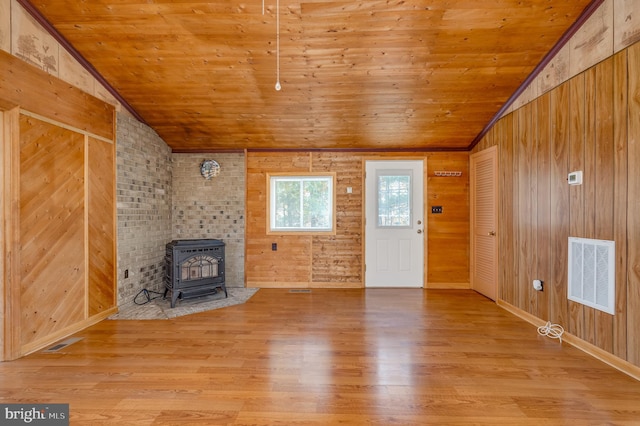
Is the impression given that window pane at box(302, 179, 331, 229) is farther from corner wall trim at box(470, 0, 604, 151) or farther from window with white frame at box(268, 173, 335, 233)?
corner wall trim at box(470, 0, 604, 151)

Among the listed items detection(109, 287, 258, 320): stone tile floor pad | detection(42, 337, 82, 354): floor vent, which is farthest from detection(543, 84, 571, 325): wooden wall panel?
detection(42, 337, 82, 354): floor vent

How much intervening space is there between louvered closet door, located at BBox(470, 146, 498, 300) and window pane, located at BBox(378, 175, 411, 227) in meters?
1.01

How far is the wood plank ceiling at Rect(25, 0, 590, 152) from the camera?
8.92 ft

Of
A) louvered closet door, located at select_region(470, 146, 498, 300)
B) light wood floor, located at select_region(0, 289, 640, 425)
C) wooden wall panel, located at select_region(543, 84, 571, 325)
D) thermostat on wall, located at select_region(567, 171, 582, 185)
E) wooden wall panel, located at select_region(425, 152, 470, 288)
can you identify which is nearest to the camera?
light wood floor, located at select_region(0, 289, 640, 425)

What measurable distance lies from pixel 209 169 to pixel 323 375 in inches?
149

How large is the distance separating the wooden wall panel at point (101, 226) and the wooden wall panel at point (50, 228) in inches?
4.3

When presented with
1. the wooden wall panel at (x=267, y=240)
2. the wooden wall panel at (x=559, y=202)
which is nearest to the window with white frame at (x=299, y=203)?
the wooden wall panel at (x=267, y=240)

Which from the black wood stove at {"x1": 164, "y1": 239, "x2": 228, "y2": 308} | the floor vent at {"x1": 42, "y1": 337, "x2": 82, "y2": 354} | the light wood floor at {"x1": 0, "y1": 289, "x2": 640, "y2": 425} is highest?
the black wood stove at {"x1": 164, "y1": 239, "x2": 228, "y2": 308}

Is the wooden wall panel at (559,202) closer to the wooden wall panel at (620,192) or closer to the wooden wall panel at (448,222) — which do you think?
the wooden wall panel at (620,192)

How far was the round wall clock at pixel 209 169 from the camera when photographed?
16.4ft

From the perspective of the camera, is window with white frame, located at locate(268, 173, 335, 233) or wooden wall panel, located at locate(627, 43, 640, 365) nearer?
wooden wall panel, located at locate(627, 43, 640, 365)

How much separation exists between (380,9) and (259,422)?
3.29 metres

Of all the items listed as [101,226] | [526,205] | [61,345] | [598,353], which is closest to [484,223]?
[526,205]

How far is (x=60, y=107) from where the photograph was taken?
2961mm
